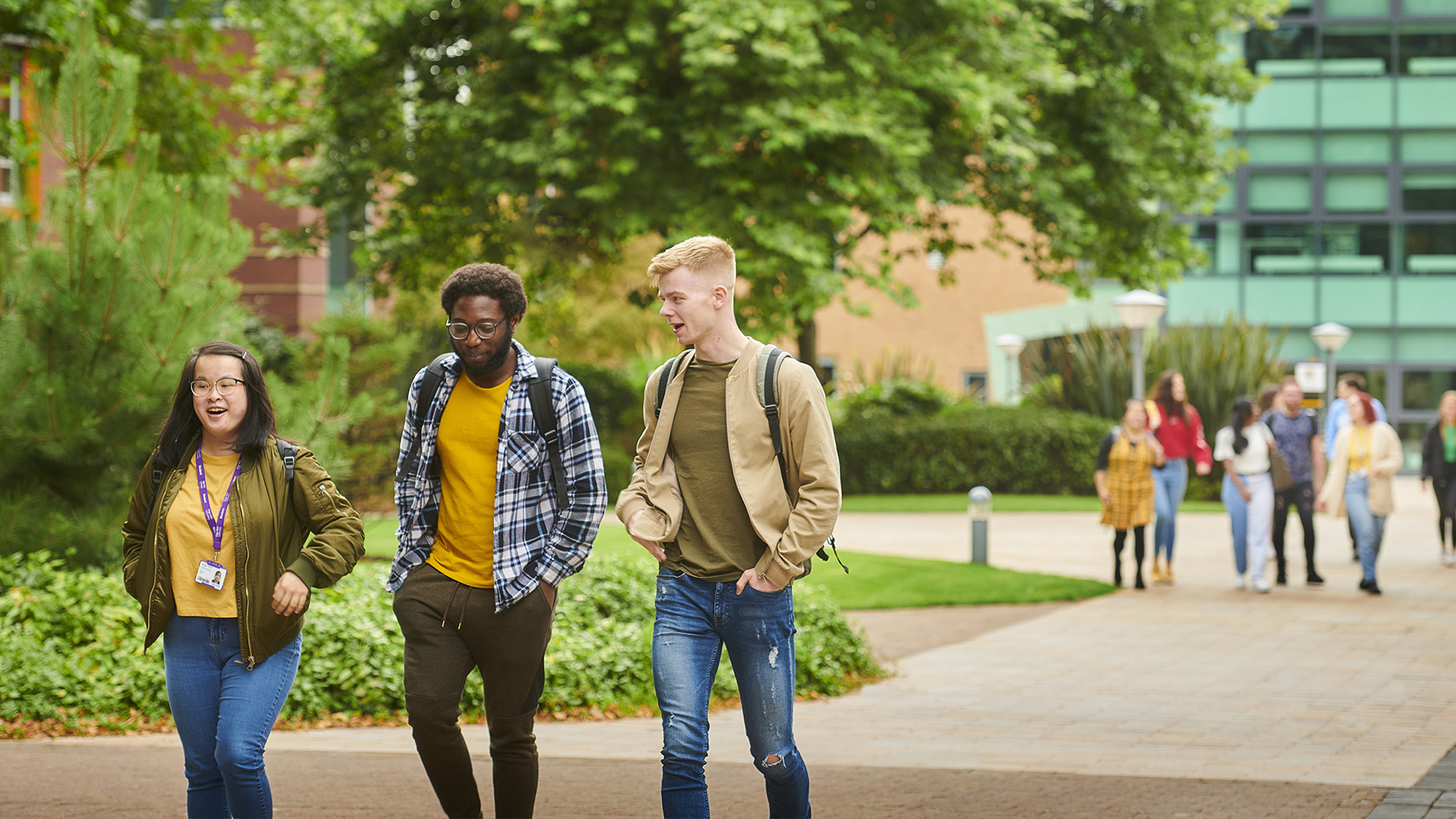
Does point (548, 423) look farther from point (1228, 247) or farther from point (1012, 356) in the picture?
point (1228, 247)

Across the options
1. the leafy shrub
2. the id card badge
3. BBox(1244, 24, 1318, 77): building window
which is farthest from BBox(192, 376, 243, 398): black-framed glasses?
BBox(1244, 24, 1318, 77): building window

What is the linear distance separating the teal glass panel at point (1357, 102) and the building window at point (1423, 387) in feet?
20.4

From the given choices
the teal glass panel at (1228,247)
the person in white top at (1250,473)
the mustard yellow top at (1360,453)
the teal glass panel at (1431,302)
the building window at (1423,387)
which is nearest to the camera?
the person in white top at (1250,473)

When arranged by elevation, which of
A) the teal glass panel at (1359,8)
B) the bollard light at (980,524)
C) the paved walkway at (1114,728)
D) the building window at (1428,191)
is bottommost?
the paved walkway at (1114,728)

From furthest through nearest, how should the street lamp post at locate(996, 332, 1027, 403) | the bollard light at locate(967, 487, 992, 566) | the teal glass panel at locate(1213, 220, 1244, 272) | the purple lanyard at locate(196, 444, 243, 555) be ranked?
the teal glass panel at locate(1213, 220, 1244, 272)
the street lamp post at locate(996, 332, 1027, 403)
the bollard light at locate(967, 487, 992, 566)
the purple lanyard at locate(196, 444, 243, 555)

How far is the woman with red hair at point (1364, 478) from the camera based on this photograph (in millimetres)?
12914

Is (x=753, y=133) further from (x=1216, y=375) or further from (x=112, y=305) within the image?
(x=1216, y=375)

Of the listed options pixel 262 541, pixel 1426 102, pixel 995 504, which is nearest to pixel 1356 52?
pixel 1426 102

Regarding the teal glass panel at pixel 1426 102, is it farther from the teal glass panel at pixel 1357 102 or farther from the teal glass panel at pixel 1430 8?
the teal glass panel at pixel 1430 8

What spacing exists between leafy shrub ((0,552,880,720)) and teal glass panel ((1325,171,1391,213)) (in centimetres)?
3237

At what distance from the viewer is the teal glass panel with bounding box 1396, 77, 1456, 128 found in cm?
3600

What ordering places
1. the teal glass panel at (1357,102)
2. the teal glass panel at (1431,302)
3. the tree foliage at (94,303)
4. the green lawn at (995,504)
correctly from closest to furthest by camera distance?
the tree foliage at (94,303), the green lawn at (995,504), the teal glass panel at (1431,302), the teal glass panel at (1357,102)

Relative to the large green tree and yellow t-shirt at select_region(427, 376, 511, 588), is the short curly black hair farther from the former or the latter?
the large green tree

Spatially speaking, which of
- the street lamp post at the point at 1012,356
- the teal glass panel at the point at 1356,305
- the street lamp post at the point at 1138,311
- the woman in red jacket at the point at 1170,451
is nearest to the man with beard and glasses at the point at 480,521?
the woman in red jacket at the point at 1170,451
